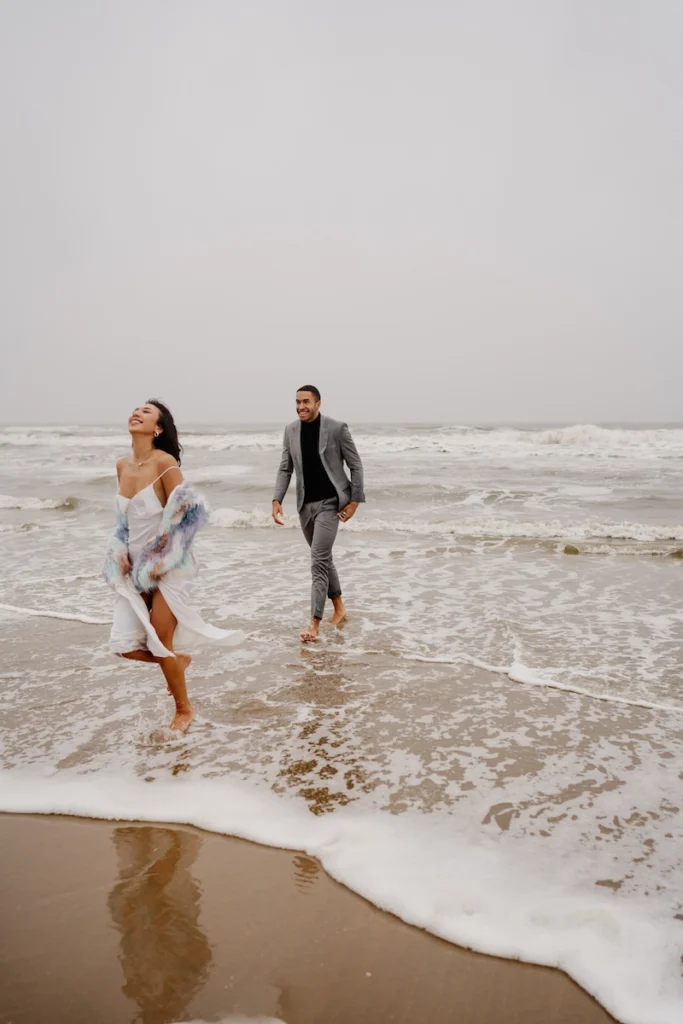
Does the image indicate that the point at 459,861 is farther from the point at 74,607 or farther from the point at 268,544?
the point at 268,544

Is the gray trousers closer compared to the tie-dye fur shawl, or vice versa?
the tie-dye fur shawl

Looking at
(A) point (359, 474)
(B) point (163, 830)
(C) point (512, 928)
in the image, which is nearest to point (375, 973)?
(C) point (512, 928)

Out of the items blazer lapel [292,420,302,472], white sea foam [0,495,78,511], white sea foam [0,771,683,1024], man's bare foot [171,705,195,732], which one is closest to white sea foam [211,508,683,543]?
white sea foam [0,495,78,511]

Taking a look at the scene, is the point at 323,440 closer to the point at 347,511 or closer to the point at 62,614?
the point at 347,511

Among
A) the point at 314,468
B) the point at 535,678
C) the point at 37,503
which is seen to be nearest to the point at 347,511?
the point at 314,468

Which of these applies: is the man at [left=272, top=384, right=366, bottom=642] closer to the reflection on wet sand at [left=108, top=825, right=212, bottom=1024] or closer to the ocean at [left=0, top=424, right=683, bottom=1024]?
the ocean at [left=0, top=424, right=683, bottom=1024]

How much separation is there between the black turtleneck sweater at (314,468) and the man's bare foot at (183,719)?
2.42m

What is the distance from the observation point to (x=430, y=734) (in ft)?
12.7

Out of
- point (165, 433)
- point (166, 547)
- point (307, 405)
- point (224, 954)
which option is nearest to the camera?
point (224, 954)

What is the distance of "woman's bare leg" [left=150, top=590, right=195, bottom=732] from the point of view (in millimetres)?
3847

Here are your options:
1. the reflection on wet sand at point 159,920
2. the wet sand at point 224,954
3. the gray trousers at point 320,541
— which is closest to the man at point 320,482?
the gray trousers at point 320,541

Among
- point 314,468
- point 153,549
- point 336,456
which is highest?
point 336,456

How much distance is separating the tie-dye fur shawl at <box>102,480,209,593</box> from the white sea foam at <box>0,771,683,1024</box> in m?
1.08

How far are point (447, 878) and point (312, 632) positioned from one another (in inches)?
131
